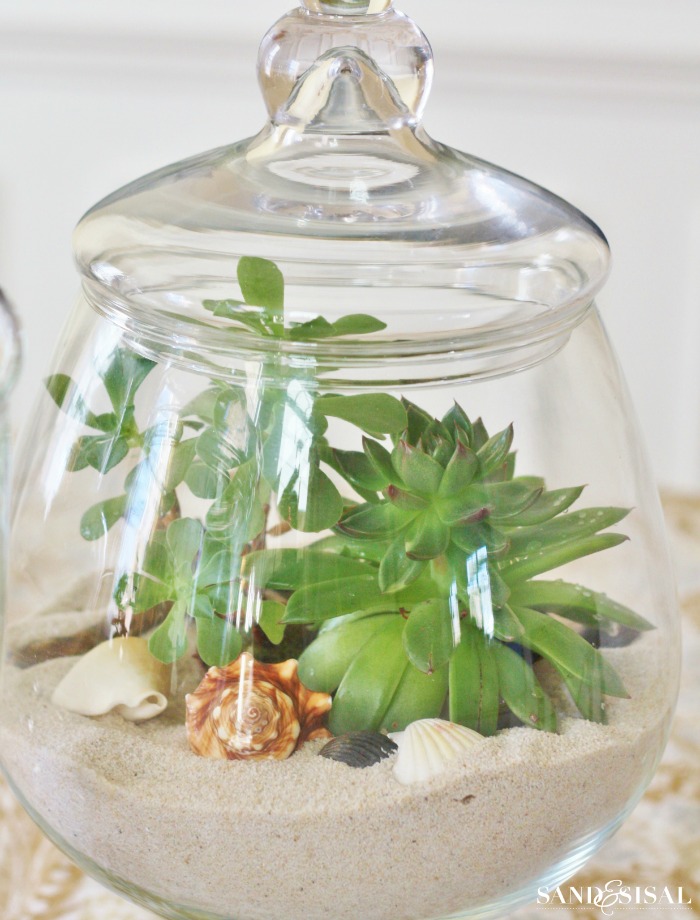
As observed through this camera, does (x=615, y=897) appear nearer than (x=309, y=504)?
No

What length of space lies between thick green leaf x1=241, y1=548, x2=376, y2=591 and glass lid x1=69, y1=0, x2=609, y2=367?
60mm

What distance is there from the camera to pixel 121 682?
36 centimetres

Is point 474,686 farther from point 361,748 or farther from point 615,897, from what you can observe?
point 615,897

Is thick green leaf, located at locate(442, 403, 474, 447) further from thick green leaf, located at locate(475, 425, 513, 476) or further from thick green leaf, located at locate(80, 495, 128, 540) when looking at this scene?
thick green leaf, located at locate(80, 495, 128, 540)

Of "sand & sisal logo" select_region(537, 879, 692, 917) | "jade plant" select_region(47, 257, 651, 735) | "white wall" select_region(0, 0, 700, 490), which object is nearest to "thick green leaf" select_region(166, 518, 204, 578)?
"jade plant" select_region(47, 257, 651, 735)

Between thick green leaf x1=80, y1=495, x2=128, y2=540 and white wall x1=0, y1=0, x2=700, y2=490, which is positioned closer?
thick green leaf x1=80, y1=495, x2=128, y2=540

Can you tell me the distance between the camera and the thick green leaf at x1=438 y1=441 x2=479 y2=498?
13.6 inches

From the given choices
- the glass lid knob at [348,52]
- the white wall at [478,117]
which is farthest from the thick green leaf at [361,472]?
the white wall at [478,117]

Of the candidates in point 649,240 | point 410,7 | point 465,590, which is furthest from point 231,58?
point 465,590

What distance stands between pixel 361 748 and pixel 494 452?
0.33ft

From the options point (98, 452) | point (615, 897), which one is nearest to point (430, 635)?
point (98, 452)

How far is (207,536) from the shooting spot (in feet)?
1.14

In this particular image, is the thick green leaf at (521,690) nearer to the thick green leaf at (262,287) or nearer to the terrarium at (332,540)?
the terrarium at (332,540)

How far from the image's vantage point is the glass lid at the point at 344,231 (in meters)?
0.35
